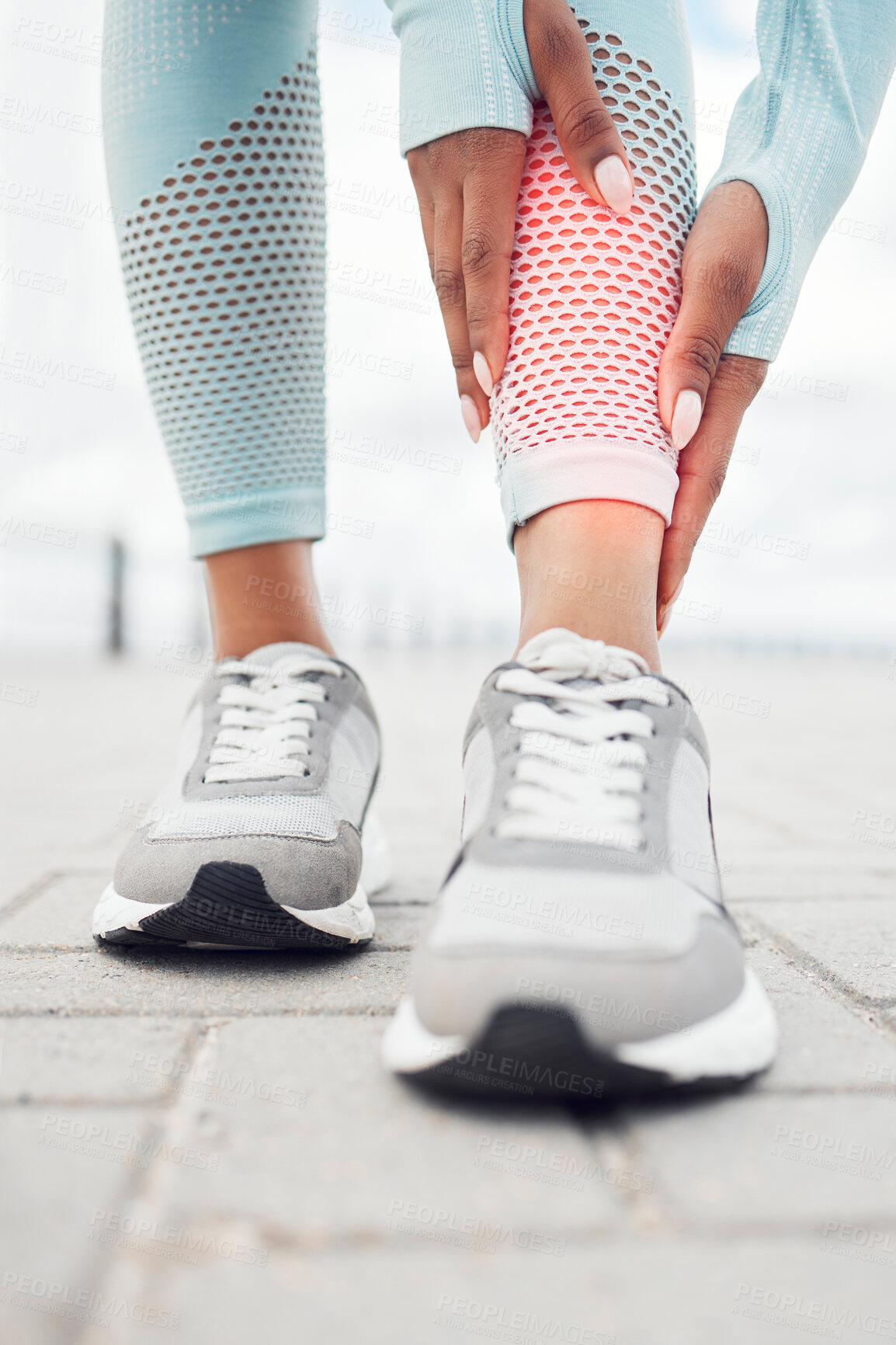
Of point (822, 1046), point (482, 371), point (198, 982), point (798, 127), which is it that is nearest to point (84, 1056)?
point (198, 982)

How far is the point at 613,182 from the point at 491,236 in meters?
0.12

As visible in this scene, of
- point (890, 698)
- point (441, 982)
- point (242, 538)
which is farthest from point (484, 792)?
point (890, 698)

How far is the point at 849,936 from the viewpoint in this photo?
116 centimetres

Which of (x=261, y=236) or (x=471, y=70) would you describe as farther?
(x=261, y=236)

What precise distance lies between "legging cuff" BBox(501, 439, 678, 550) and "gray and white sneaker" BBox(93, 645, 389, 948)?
1.17ft

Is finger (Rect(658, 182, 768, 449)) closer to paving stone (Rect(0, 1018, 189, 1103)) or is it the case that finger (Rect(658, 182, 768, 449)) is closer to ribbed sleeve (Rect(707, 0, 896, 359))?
ribbed sleeve (Rect(707, 0, 896, 359))

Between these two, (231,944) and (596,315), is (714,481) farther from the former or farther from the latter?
(231,944)

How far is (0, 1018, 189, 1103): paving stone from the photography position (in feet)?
2.19

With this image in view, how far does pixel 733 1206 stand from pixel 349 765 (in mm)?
700

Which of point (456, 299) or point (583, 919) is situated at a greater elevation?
point (456, 299)

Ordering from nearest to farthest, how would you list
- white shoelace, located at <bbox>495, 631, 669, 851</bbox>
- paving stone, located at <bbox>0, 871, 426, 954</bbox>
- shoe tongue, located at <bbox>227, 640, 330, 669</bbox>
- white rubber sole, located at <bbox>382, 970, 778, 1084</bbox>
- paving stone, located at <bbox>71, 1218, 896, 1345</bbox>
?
1. paving stone, located at <bbox>71, 1218, 896, 1345</bbox>
2. white rubber sole, located at <bbox>382, 970, 778, 1084</bbox>
3. white shoelace, located at <bbox>495, 631, 669, 851</bbox>
4. paving stone, located at <bbox>0, 871, 426, 954</bbox>
5. shoe tongue, located at <bbox>227, 640, 330, 669</bbox>

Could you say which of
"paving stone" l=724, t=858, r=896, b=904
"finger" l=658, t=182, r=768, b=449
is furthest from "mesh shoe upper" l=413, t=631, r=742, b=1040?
"paving stone" l=724, t=858, r=896, b=904

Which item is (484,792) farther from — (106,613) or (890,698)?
(106,613)

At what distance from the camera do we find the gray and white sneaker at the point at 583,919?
2.09ft
